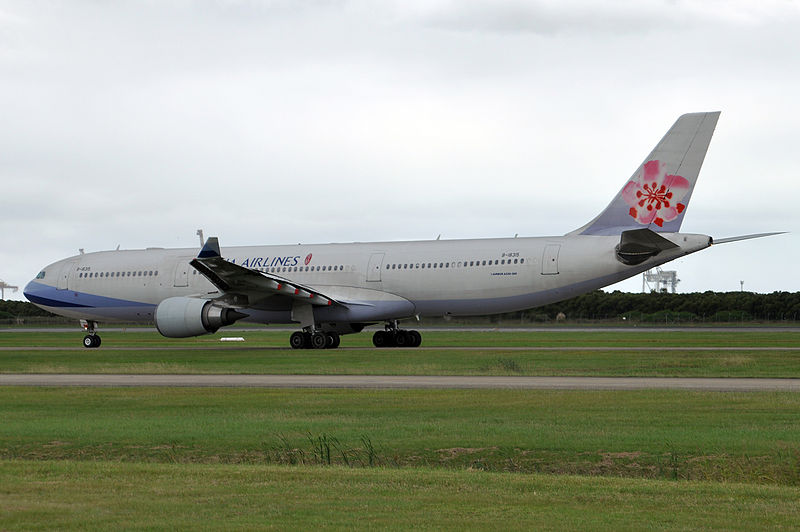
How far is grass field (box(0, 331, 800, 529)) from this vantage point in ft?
33.3

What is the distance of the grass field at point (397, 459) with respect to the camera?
10.2 m

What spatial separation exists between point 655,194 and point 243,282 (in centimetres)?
1621

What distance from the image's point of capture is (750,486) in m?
12.1

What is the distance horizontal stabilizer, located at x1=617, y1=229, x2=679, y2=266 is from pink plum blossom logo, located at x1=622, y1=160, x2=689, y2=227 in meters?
1.96

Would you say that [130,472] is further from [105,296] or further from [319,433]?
[105,296]

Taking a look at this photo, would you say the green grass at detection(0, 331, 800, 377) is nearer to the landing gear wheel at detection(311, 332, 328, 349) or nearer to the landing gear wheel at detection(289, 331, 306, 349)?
the landing gear wheel at detection(289, 331, 306, 349)

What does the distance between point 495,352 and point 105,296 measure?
20507 mm

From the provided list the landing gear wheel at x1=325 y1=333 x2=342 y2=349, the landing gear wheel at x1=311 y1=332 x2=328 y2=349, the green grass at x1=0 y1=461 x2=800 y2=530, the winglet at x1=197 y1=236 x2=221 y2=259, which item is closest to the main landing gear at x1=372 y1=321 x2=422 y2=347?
the landing gear wheel at x1=325 y1=333 x2=342 y2=349

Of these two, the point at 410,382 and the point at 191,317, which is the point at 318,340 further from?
the point at 410,382

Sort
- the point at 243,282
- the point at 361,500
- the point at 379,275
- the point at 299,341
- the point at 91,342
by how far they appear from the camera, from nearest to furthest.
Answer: the point at 361,500 → the point at 243,282 → the point at 299,341 → the point at 379,275 → the point at 91,342

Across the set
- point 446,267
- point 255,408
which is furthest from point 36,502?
point 446,267

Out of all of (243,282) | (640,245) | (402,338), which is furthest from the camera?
(402,338)

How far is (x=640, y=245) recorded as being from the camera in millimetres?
36688

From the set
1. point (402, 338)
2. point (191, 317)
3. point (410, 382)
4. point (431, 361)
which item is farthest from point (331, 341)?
point (410, 382)
